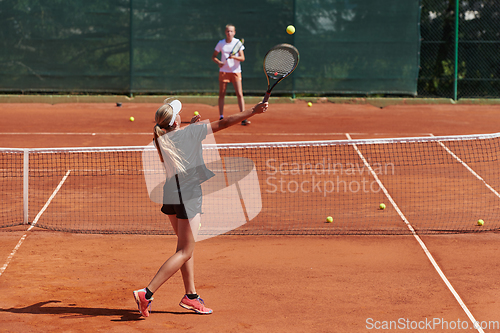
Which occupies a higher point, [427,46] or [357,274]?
[427,46]

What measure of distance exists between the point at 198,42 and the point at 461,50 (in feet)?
23.0

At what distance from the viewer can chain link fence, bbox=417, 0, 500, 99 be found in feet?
51.3

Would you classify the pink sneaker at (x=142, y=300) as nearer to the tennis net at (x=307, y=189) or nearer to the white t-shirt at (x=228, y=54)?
the tennis net at (x=307, y=189)

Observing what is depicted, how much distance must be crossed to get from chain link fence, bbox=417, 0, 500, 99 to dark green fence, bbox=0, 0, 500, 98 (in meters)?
0.06

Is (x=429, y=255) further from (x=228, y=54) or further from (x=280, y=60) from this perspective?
(x=228, y=54)

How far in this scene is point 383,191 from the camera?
336 inches

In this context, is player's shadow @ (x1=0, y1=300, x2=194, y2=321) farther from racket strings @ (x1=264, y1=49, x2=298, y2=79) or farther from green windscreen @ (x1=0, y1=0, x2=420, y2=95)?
green windscreen @ (x1=0, y1=0, x2=420, y2=95)

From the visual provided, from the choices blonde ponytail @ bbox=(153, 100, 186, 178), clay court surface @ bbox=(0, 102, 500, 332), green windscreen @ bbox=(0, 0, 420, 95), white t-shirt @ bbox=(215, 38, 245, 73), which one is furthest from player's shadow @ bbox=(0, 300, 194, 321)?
green windscreen @ bbox=(0, 0, 420, 95)

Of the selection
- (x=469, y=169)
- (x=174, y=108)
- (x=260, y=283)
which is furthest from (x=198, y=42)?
(x=174, y=108)

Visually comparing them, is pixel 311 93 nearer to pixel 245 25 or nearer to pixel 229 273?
pixel 245 25

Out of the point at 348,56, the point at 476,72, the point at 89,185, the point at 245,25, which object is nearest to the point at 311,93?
the point at 348,56

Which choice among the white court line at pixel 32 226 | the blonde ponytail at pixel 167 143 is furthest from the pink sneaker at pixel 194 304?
the white court line at pixel 32 226

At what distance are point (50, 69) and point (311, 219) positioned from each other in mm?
10425

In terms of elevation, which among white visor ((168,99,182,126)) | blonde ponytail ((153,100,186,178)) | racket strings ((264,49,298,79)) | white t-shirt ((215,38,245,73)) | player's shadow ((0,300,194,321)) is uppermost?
white t-shirt ((215,38,245,73))
